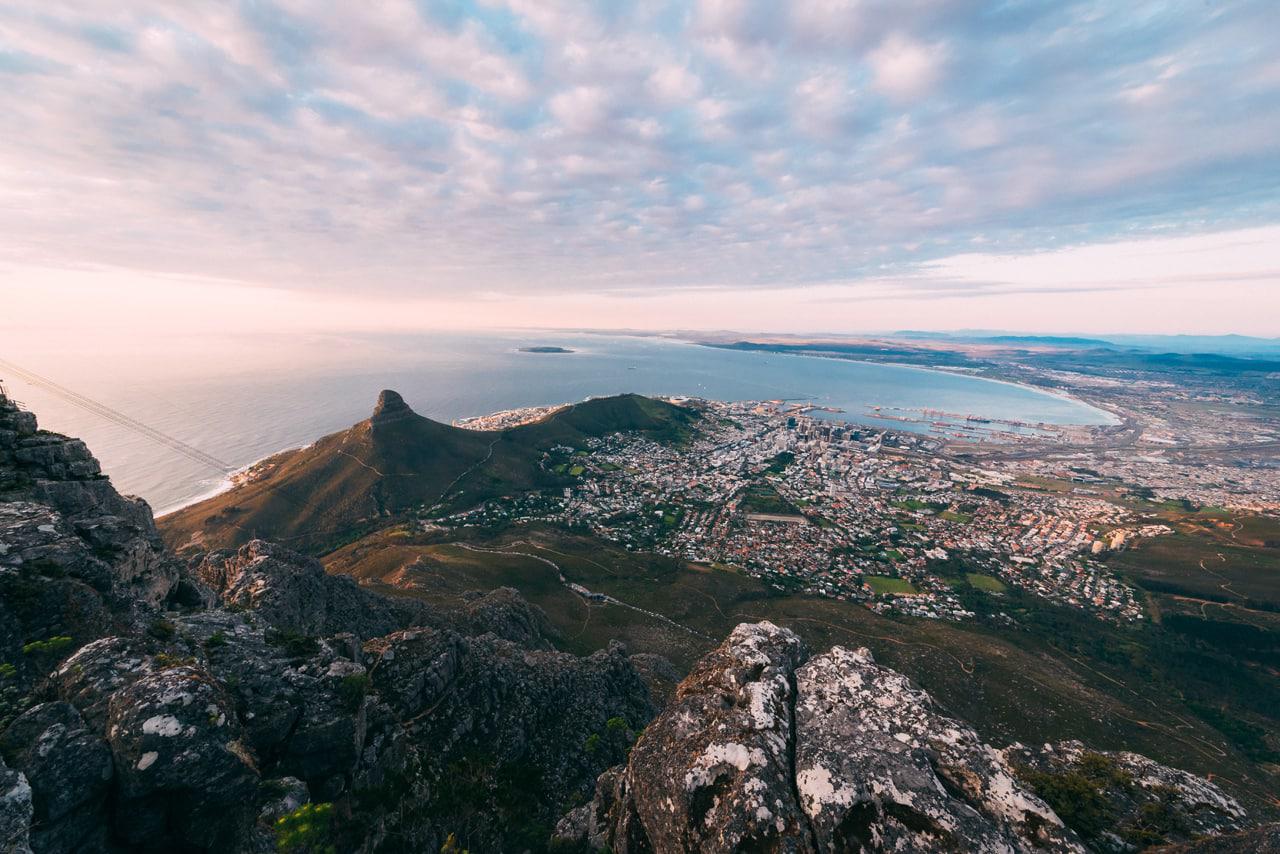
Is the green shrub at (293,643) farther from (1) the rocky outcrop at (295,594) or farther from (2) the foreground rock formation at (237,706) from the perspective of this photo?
(1) the rocky outcrop at (295,594)

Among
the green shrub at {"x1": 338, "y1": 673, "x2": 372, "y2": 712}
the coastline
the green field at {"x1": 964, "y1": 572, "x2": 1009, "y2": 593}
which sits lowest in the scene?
the green field at {"x1": 964, "y1": 572, "x2": 1009, "y2": 593}

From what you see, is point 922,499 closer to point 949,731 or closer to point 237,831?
point 949,731

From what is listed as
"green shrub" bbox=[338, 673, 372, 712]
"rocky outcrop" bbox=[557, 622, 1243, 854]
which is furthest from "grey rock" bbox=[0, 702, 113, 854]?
"rocky outcrop" bbox=[557, 622, 1243, 854]

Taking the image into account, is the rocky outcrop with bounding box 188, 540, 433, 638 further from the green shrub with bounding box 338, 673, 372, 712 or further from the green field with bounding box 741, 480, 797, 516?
the green field with bounding box 741, 480, 797, 516

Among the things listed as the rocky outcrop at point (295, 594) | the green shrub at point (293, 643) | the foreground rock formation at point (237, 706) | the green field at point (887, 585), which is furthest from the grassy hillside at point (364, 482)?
the green field at point (887, 585)

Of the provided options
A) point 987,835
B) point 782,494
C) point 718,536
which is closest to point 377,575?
point 718,536
